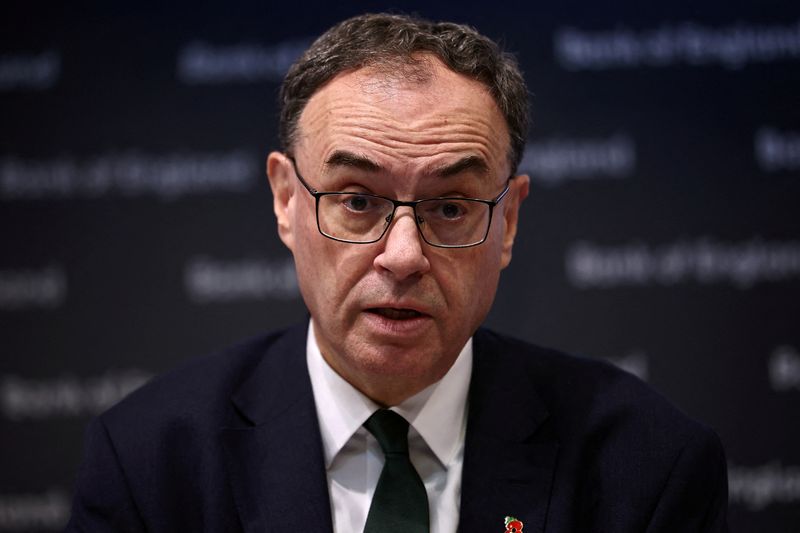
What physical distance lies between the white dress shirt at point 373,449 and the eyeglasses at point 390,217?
36 centimetres

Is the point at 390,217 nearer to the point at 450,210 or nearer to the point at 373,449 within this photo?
the point at 450,210

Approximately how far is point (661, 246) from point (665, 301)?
0.19 m

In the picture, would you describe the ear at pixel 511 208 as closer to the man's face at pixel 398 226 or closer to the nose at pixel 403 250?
the man's face at pixel 398 226

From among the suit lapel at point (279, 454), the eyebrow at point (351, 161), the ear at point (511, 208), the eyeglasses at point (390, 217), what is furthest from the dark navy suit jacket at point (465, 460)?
the eyebrow at point (351, 161)

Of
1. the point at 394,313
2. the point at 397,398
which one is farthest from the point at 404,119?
the point at 397,398

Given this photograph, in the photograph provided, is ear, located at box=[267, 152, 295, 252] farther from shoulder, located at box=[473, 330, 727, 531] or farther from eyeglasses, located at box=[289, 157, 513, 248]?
shoulder, located at box=[473, 330, 727, 531]

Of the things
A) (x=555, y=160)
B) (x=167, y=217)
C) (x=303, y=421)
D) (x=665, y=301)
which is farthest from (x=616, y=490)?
(x=167, y=217)

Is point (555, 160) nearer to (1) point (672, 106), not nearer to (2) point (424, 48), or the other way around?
(1) point (672, 106)

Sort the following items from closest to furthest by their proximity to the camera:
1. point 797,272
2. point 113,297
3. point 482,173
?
point 482,173
point 797,272
point 113,297

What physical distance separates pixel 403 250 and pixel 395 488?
0.51 meters

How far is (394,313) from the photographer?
178 cm

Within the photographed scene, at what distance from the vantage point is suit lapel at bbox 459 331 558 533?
1.83m

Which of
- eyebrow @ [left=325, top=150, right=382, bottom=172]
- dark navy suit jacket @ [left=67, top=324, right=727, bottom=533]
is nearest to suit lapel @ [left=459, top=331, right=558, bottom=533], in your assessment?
dark navy suit jacket @ [left=67, top=324, right=727, bottom=533]

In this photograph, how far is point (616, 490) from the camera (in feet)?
6.16
